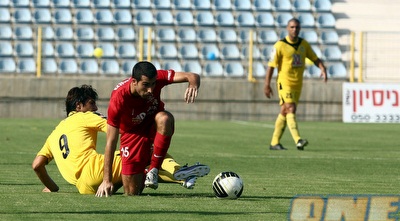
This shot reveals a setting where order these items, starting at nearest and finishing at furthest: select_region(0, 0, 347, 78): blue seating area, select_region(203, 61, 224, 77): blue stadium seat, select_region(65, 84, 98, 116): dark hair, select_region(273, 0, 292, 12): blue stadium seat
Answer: select_region(65, 84, 98, 116): dark hair, select_region(0, 0, 347, 78): blue seating area, select_region(203, 61, 224, 77): blue stadium seat, select_region(273, 0, 292, 12): blue stadium seat

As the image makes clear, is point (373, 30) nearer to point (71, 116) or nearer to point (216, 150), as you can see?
point (216, 150)

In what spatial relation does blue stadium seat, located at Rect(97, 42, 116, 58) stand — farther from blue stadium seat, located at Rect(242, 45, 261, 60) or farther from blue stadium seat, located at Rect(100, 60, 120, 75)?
blue stadium seat, located at Rect(242, 45, 261, 60)

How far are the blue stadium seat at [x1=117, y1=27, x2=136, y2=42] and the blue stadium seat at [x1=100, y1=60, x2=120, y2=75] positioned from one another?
33.9 inches

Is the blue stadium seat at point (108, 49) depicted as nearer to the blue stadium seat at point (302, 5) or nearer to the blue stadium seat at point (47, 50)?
the blue stadium seat at point (47, 50)

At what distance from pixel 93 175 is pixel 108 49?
761 inches

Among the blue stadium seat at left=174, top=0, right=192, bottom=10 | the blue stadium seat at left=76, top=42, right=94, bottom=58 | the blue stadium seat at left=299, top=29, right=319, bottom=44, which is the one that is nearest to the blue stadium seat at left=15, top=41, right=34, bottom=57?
the blue stadium seat at left=76, top=42, right=94, bottom=58

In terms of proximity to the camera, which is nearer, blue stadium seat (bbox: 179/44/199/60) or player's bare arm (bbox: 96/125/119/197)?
player's bare arm (bbox: 96/125/119/197)

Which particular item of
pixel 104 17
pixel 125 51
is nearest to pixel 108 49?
pixel 125 51

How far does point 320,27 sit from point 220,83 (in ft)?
15.1

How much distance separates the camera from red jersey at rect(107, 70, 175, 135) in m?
8.23

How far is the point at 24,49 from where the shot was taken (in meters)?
27.4

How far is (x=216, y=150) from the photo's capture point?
50.7 ft

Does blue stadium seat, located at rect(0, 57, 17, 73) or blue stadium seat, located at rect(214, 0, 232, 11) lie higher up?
blue stadium seat, located at rect(214, 0, 232, 11)

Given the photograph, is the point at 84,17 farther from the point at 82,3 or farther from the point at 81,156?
the point at 81,156
